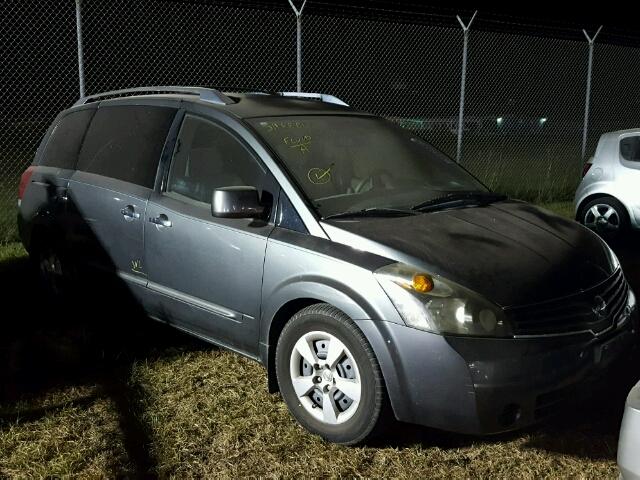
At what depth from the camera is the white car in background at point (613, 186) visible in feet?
26.6

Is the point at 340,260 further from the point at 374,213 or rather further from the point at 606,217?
the point at 606,217

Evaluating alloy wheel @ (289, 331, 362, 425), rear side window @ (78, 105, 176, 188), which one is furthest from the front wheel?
rear side window @ (78, 105, 176, 188)

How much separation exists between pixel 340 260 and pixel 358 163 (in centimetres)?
104

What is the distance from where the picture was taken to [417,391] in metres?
3.26

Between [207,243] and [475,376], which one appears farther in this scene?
[207,243]

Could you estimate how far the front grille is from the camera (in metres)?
3.29

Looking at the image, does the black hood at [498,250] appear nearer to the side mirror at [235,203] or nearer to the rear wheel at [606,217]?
the side mirror at [235,203]

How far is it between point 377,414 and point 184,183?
1.89 m

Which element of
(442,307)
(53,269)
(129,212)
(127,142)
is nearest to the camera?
(442,307)

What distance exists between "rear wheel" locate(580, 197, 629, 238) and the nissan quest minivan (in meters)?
4.15

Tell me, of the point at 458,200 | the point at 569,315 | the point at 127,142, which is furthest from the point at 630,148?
the point at 127,142

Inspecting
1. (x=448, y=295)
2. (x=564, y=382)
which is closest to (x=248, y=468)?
(x=448, y=295)

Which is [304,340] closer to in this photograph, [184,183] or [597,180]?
[184,183]

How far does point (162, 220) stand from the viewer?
438 centimetres
